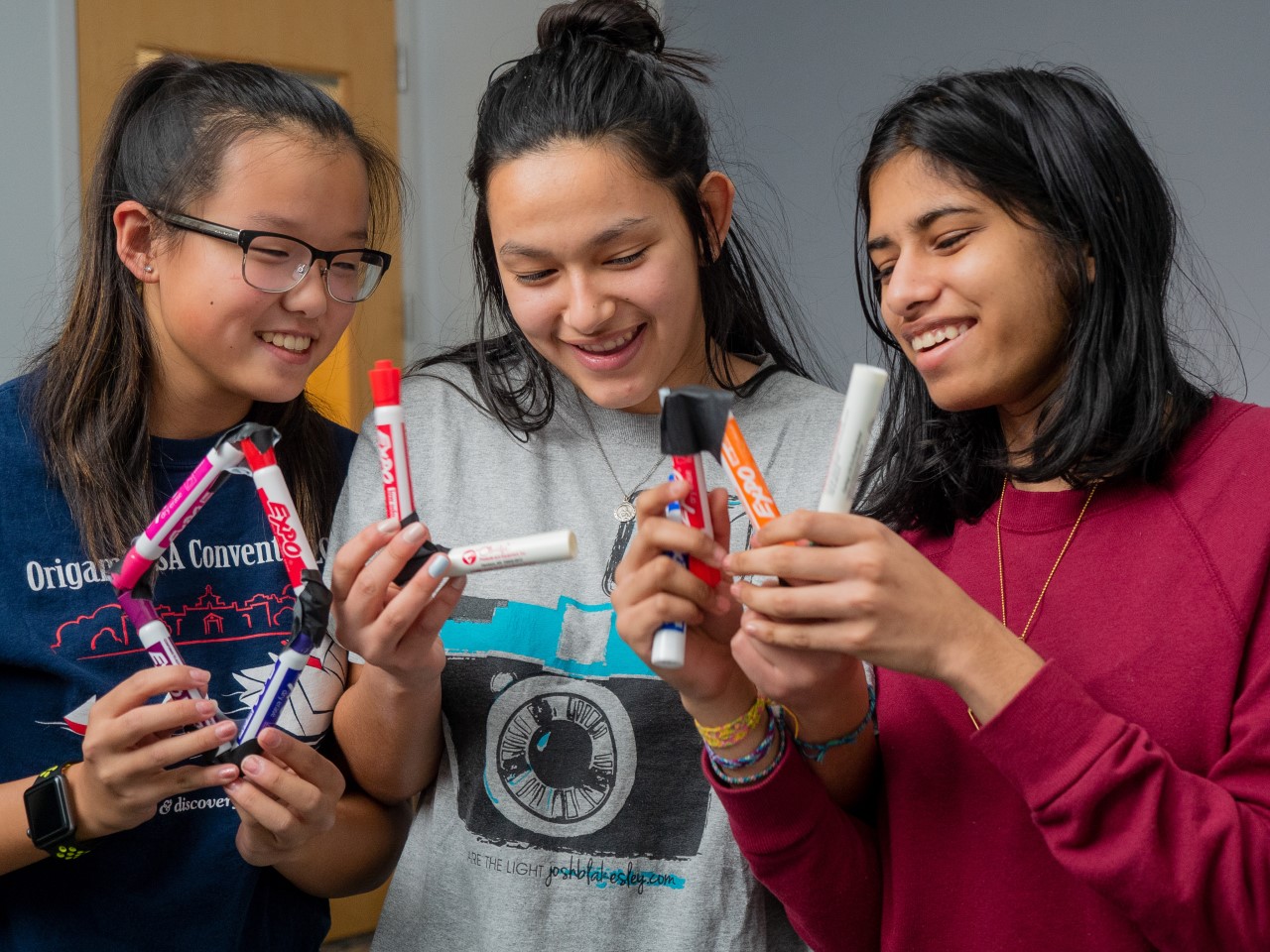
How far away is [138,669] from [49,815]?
0.16m

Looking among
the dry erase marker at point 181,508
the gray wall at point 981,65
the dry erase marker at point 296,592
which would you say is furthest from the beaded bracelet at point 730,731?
the gray wall at point 981,65

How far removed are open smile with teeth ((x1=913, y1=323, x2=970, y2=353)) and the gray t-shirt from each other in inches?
8.1

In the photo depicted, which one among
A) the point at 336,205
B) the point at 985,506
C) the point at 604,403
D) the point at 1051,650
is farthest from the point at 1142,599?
the point at 336,205

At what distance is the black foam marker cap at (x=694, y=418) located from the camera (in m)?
0.87

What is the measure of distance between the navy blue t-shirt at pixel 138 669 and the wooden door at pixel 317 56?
1.62 m

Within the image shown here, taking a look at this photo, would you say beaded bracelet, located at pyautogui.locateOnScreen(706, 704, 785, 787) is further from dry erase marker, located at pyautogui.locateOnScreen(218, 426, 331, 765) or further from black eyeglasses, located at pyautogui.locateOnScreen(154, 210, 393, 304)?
black eyeglasses, located at pyautogui.locateOnScreen(154, 210, 393, 304)

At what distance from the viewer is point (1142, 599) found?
96cm

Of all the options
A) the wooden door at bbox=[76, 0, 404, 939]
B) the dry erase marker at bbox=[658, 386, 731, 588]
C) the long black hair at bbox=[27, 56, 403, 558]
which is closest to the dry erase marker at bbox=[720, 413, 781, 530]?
the dry erase marker at bbox=[658, 386, 731, 588]

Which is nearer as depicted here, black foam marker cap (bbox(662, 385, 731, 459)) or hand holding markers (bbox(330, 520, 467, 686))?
black foam marker cap (bbox(662, 385, 731, 459))

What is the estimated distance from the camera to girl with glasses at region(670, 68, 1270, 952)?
854 mm

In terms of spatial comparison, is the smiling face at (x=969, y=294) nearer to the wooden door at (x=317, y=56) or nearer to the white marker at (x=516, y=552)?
the white marker at (x=516, y=552)

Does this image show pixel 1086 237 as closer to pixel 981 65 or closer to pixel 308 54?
pixel 981 65

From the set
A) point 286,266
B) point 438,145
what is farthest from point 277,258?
point 438,145

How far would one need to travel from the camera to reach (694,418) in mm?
884
